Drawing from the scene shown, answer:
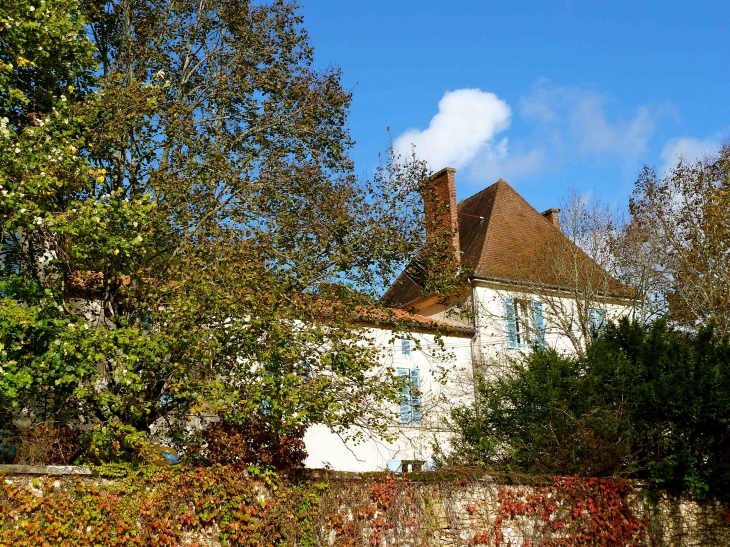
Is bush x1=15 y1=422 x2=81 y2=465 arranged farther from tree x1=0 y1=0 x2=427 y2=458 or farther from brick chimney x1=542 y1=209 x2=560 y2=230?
brick chimney x1=542 y1=209 x2=560 y2=230

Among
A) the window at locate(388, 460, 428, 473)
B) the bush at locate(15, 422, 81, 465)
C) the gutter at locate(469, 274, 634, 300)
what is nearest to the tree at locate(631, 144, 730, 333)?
the gutter at locate(469, 274, 634, 300)

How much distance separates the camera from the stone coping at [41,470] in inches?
283

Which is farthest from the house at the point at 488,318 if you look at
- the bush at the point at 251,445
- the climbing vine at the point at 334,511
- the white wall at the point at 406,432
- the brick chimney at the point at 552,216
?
the bush at the point at 251,445

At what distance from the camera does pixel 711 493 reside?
11.4 m

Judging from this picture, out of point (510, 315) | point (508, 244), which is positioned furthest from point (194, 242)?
point (508, 244)

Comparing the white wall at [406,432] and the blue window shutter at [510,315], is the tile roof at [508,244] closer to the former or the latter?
the blue window shutter at [510,315]

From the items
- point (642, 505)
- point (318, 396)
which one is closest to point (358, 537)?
point (318, 396)

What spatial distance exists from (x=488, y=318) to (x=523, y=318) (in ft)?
4.93

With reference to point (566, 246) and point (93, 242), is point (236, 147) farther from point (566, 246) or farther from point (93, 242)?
point (566, 246)

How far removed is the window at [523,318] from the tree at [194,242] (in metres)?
8.73

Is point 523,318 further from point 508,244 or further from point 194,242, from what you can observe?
point 194,242

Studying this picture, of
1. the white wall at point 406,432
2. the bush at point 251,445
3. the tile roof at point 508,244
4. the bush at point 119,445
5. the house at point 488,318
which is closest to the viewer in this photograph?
the bush at point 251,445

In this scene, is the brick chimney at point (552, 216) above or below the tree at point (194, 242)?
above

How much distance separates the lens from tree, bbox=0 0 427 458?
918 cm
